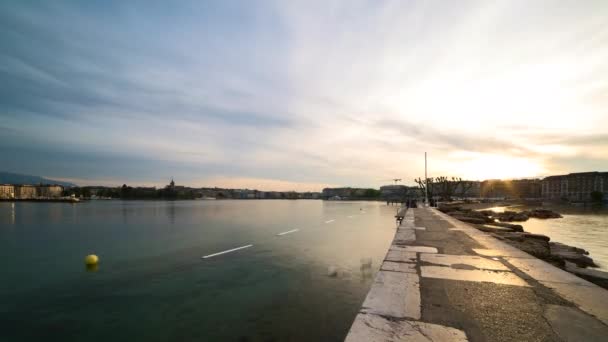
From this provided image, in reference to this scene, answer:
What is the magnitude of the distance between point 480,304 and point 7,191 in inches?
10290

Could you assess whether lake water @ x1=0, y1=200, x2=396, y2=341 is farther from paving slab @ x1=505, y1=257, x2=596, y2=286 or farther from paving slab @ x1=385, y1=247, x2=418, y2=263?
Result: paving slab @ x1=505, y1=257, x2=596, y2=286

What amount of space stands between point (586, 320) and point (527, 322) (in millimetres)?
802

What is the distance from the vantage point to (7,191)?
178250 millimetres

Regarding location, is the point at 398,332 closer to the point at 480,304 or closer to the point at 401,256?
the point at 480,304

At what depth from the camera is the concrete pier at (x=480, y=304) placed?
3.59m

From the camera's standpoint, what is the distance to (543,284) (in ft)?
18.1

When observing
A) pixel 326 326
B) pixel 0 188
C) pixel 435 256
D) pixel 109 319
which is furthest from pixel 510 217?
pixel 0 188

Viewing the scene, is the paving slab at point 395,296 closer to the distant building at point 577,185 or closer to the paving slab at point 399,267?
the paving slab at point 399,267

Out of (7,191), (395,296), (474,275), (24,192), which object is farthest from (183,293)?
(24,192)

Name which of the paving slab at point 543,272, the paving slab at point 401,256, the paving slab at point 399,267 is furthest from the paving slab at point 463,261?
the paving slab at point 399,267

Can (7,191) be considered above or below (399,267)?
below

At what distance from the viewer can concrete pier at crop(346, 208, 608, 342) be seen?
11.8 feet

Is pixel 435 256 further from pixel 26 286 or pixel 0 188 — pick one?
pixel 0 188

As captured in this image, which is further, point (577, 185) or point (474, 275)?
point (577, 185)
